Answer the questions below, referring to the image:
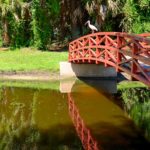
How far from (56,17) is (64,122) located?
54.3 feet

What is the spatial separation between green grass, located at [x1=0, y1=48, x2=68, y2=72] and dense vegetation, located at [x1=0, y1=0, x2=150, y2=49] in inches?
86.8

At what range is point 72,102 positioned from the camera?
1894 centimetres

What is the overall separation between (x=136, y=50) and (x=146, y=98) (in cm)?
632

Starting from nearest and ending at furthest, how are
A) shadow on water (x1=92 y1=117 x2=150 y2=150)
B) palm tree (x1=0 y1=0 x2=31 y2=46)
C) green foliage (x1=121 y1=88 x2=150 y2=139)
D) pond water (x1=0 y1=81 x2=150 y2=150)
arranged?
shadow on water (x1=92 y1=117 x2=150 y2=150), pond water (x1=0 y1=81 x2=150 y2=150), green foliage (x1=121 y1=88 x2=150 y2=139), palm tree (x1=0 y1=0 x2=31 y2=46)

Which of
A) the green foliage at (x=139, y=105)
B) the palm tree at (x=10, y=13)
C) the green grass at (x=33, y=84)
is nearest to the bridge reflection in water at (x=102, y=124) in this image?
the green foliage at (x=139, y=105)

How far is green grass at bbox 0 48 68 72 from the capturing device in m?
23.8

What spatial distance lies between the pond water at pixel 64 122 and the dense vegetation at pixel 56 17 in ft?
31.7

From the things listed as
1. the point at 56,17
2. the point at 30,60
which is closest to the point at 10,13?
the point at 56,17

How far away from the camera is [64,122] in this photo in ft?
51.2

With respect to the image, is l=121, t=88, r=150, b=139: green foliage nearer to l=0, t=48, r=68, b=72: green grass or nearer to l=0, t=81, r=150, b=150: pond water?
l=0, t=81, r=150, b=150: pond water

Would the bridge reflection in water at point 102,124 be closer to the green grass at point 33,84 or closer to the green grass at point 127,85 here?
the green grass at point 33,84

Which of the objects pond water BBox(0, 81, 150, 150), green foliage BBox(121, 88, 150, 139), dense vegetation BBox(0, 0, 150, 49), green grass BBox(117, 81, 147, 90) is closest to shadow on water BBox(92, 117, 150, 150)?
pond water BBox(0, 81, 150, 150)

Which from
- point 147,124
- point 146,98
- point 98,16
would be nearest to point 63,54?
point 98,16

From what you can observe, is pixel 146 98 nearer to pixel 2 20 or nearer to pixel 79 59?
pixel 79 59
